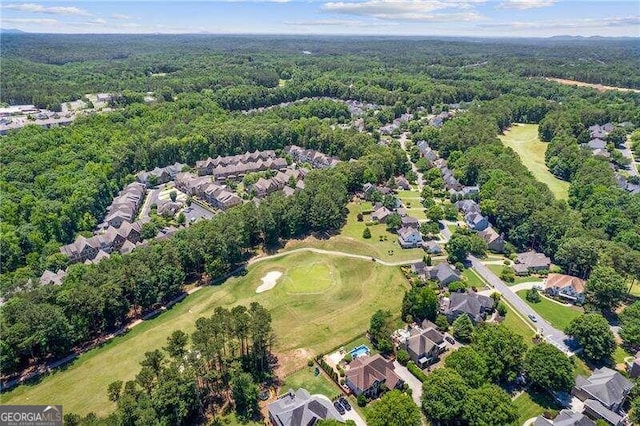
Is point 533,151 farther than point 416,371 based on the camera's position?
Yes

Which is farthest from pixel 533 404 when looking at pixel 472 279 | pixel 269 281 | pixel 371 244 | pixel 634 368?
pixel 269 281

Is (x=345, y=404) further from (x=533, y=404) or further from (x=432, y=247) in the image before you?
(x=432, y=247)

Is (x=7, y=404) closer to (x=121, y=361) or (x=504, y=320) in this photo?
(x=121, y=361)

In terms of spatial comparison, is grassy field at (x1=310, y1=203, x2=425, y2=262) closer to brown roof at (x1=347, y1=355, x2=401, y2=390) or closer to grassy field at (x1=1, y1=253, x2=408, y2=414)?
grassy field at (x1=1, y1=253, x2=408, y2=414)

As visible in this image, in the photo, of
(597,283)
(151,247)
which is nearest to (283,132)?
(151,247)

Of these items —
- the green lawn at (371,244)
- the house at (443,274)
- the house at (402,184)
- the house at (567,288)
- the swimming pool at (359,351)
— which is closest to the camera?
the swimming pool at (359,351)

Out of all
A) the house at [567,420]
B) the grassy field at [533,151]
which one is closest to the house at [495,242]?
the grassy field at [533,151]

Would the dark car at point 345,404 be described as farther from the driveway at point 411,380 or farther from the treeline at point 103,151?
the treeline at point 103,151
